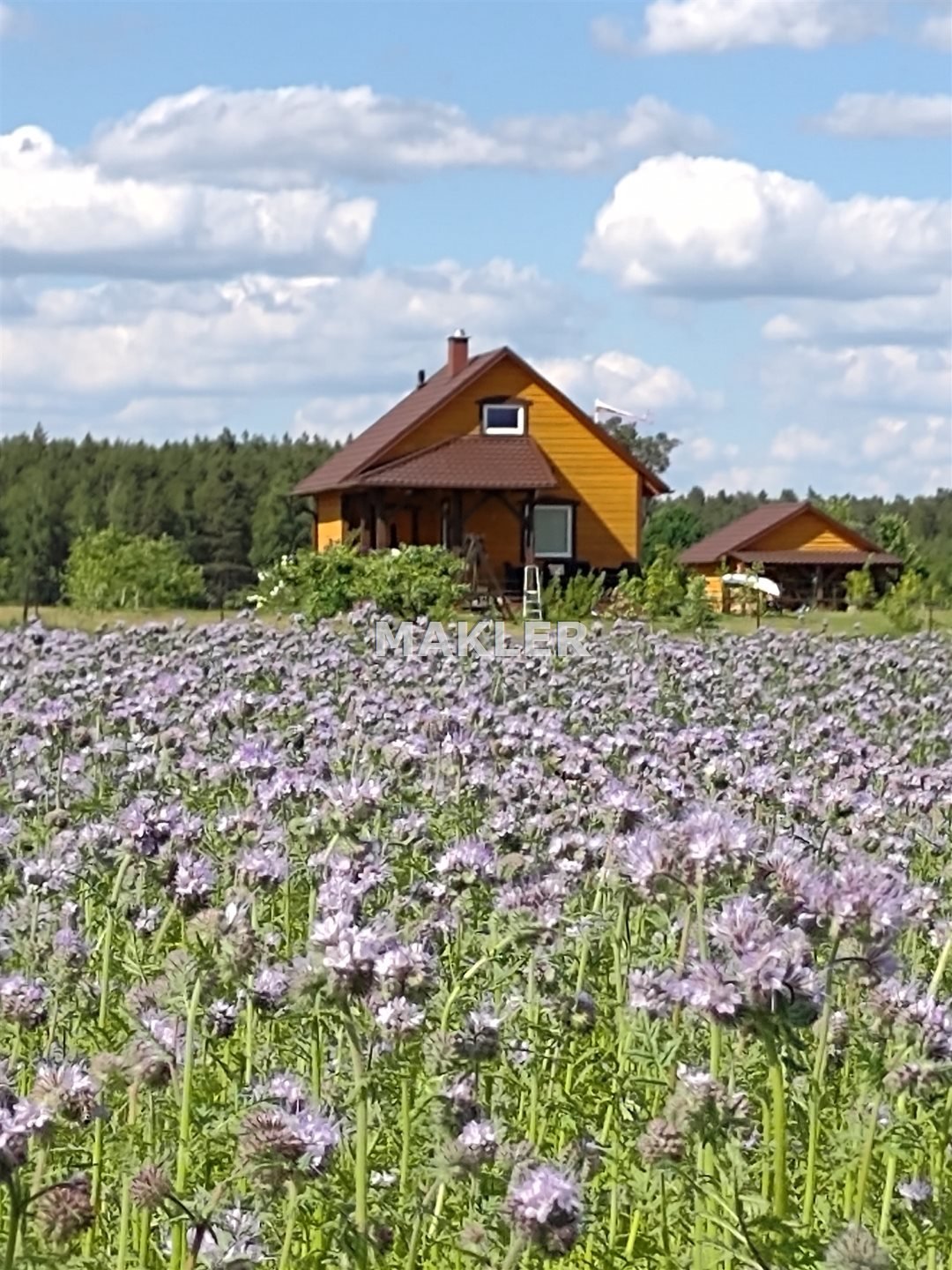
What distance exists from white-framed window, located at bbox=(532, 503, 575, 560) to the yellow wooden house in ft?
0.08

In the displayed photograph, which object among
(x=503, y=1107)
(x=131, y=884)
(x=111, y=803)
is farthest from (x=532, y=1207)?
(x=111, y=803)

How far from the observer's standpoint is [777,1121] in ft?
13.6

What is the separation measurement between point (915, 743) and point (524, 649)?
234 inches

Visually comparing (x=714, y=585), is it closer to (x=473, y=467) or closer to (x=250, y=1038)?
(x=473, y=467)

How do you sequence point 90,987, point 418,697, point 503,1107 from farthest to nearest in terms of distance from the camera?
point 418,697 < point 90,987 < point 503,1107

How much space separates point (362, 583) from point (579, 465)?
24.4 m

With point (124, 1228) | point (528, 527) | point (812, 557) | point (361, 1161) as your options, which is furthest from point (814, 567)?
point (361, 1161)

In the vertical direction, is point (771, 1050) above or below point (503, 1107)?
above

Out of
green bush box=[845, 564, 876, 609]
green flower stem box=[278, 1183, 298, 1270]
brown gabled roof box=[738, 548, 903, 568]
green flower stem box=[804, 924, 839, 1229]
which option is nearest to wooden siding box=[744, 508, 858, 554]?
brown gabled roof box=[738, 548, 903, 568]

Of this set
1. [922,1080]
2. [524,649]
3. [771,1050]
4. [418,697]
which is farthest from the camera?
[524,649]

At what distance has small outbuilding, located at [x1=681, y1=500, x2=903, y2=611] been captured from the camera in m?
68.0

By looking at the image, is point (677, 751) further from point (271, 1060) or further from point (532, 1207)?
point (532, 1207)

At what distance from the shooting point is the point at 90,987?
624 centimetres

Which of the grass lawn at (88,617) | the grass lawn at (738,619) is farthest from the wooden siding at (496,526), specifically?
the grass lawn at (88,617)
